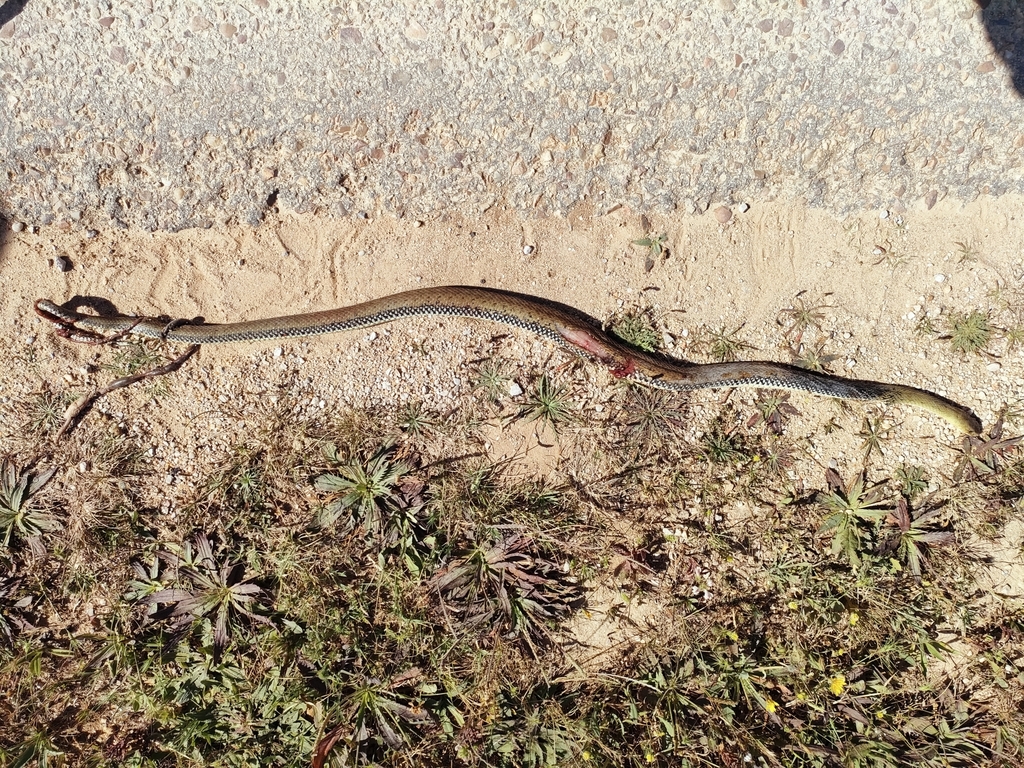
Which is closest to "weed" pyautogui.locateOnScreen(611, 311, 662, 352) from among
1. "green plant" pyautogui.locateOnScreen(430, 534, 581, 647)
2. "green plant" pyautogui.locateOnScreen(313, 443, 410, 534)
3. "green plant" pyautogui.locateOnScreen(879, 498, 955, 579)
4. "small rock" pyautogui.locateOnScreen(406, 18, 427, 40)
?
"green plant" pyautogui.locateOnScreen(430, 534, 581, 647)

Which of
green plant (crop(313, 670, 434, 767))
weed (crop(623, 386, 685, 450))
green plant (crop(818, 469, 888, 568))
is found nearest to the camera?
green plant (crop(313, 670, 434, 767))

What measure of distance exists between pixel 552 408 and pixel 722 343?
1754 millimetres

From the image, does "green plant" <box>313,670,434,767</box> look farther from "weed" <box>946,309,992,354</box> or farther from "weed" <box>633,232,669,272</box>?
"weed" <box>946,309,992,354</box>

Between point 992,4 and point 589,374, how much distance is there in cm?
469

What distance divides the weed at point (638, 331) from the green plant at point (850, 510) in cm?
207

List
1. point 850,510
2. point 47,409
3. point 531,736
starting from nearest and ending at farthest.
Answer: point 531,736
point 47,409
point 850,510

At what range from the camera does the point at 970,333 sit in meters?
5.57

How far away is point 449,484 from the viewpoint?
17.4 ft

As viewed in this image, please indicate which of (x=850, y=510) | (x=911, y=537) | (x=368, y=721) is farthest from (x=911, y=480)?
(x=368, y=721)

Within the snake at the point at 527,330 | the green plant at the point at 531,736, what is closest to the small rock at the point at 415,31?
the snake at the point at 527,330

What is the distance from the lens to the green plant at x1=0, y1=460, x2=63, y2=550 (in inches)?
202

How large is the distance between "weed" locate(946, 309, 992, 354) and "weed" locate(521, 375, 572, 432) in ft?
12.5

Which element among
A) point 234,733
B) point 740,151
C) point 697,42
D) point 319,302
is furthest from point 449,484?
point 697,42

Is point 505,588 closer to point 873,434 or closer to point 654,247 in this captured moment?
point 654,247
